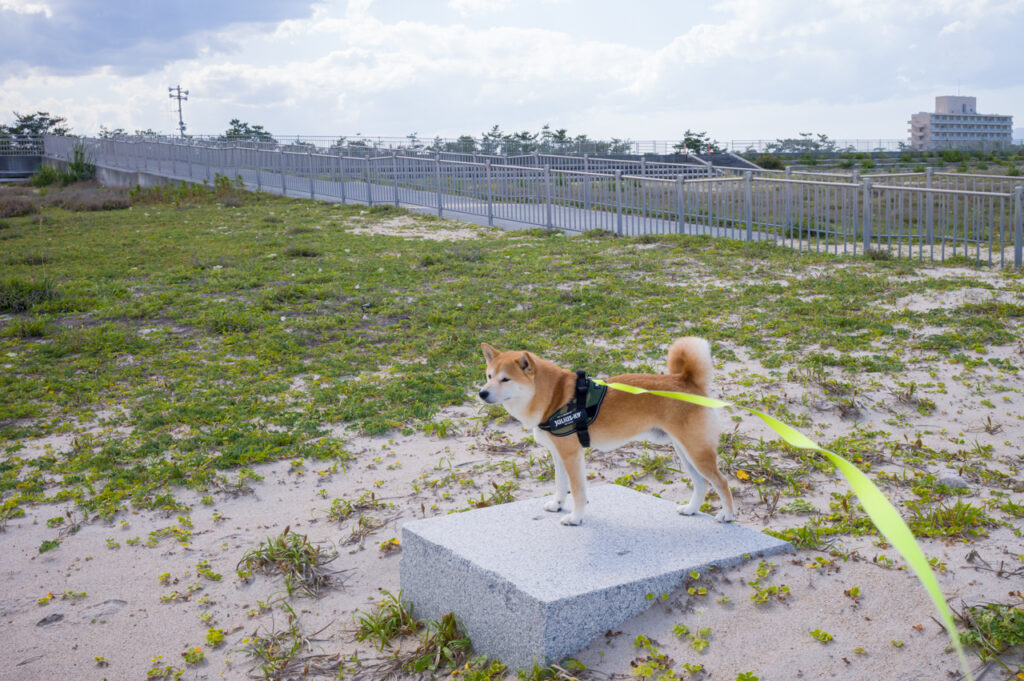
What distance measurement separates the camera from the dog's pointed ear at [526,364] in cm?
414

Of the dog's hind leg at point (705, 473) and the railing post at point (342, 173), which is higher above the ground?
the railing post at point (342, 173)

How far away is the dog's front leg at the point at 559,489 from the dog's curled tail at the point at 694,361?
78cm

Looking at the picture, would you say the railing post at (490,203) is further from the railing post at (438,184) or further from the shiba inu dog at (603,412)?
the shiba inu dog at (603,412)

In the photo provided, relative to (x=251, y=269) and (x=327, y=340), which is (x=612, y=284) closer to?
(x=327, y=340)

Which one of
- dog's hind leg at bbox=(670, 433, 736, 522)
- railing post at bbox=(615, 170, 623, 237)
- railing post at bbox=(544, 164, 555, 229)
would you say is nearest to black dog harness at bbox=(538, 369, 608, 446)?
dog's hind leg at bbox=(670, 433, 736, 522)

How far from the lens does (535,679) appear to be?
3.45 metres

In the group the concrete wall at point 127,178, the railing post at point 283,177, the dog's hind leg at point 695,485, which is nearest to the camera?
the dog's hind leg at point 695,485

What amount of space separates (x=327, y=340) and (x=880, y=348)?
5.66 m

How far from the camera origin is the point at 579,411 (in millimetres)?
4203

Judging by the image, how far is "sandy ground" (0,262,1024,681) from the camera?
3.47m

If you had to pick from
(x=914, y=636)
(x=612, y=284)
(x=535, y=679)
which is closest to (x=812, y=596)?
(x=914, y=636)

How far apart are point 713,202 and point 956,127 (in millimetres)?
58407

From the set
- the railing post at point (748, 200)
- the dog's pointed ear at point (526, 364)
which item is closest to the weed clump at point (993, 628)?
the dog's pointed ear at point (526, 364)

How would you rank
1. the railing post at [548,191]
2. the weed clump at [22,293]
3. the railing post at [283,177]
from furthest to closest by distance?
the railing post at [283,177]
the railing post at [548,191]
the weed clump at [22,293]
